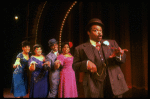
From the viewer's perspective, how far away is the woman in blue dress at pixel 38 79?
8.48 feet

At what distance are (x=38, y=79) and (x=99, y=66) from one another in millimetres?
1800

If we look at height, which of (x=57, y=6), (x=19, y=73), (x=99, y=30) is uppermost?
(x=57, y=6)

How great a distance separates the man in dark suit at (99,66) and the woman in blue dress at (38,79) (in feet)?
4.82

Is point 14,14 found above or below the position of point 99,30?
above

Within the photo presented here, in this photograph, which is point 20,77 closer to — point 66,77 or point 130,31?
point 66,77

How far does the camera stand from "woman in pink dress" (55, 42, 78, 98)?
2.51 meters

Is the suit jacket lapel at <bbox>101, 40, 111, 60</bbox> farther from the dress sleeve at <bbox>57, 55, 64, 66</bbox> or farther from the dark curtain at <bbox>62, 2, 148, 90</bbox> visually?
the dark curtain at <bbox>62, 2, 148, 90</bbox>

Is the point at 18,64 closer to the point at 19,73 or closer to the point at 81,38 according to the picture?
the point at 19,73

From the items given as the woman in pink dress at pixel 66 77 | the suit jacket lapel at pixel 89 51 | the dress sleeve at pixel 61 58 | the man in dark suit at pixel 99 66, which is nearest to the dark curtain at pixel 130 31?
the woman in pink dress at pixel 66 77

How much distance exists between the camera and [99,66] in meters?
1.29

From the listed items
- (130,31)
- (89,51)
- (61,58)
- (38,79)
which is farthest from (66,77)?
(130,31)

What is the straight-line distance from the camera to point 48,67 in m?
2.54

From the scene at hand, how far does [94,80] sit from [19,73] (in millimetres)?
2292

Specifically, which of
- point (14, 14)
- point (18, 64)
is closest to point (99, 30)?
point (18, 64)
